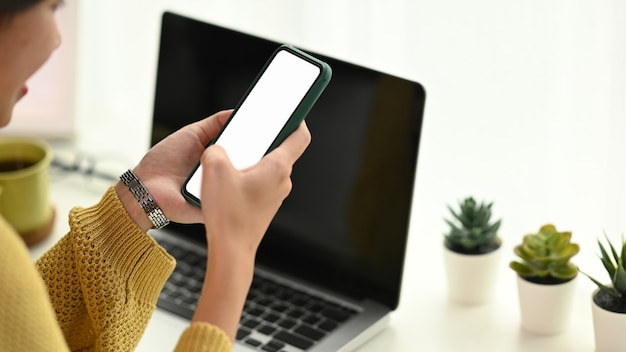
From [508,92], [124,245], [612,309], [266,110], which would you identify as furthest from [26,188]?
[612,309]

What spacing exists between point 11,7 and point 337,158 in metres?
0.46

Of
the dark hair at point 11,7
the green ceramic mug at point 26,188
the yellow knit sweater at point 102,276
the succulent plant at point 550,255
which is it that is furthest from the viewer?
the green ceramic mug at point 26,188

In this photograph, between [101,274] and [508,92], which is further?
[508,92]

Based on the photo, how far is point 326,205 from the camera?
3.61 ft

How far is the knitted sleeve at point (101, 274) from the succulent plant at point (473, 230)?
35 centimetres

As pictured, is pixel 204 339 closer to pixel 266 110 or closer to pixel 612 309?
pixel 266 110

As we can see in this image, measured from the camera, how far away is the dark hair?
27.2 inches

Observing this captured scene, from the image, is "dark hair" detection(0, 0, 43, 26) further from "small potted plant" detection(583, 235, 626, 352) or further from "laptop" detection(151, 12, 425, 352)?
"small potted plant" detection(583, 235, 626, 352)

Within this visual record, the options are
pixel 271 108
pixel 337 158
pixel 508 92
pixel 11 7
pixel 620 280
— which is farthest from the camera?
pixel 508 92

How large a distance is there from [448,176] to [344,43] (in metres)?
0.24

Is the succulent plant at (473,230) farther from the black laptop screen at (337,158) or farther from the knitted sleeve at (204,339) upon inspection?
the knitted sleeve at (204,339)

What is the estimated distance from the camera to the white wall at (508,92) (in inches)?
44.2

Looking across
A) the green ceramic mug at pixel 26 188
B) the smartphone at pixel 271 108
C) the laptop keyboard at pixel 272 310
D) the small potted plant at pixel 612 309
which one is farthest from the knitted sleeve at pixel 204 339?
the green ceramic mug at pixel 26 188

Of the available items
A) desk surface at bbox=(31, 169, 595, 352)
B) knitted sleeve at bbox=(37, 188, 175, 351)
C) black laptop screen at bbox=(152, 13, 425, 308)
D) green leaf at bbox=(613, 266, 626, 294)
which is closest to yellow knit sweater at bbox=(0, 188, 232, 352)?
knitted sleeve at bbox=(37, 188, 175, 351)
